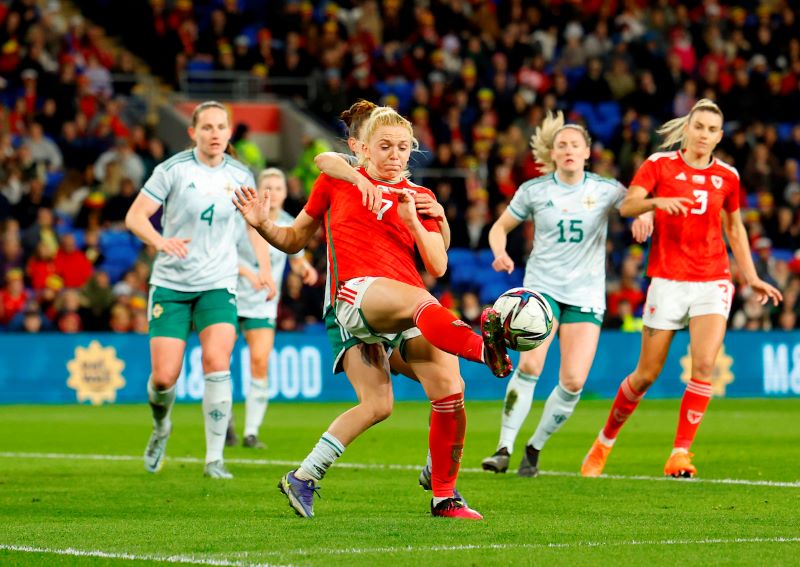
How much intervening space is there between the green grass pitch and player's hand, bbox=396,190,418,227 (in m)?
1.50

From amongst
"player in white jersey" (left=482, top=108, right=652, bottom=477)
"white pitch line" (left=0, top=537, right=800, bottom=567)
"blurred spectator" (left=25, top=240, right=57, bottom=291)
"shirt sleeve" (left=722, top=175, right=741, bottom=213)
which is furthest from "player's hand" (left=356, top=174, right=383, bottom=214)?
"blurred spectator" (left=25, top=240, right=57, bottom=291)

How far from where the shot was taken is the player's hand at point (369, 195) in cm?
716

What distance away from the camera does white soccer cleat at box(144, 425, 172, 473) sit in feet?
33.7

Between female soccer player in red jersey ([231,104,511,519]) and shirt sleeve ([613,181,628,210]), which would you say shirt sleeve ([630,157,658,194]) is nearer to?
shirt sleeve ([613,181,628,210])

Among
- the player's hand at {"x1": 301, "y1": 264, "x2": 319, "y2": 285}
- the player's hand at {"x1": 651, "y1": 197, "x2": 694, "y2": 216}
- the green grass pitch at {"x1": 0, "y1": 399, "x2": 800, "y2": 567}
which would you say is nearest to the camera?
the green grass pitch at {"x1": 0, "y1": 399, "x2": 800, "y2": 567}

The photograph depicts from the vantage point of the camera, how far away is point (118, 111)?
23.9m

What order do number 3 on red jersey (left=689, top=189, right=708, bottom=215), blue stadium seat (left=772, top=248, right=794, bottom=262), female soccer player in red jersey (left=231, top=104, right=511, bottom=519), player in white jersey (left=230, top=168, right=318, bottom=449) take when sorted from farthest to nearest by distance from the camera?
blue stadium seat (left=772, top=248, right=794, bottom=262)
player in white jersey (left=230, top=168, right=318, bottom=449)
number 3 on red jersey (left=689, top=189, right=708, bottom=215)
female soccer player in red jersey (left=231, top=104, right=511, bottom=519)

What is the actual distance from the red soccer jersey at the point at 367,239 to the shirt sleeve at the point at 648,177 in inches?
125

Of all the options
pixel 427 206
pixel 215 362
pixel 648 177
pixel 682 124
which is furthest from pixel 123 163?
pixel 427 206

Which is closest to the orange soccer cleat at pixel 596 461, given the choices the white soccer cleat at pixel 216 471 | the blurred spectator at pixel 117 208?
the white soccer cleat at pixel 216 471

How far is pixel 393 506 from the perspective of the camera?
8.20 m

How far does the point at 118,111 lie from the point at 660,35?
1204cm

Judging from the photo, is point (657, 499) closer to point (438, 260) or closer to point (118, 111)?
point (438, 260)

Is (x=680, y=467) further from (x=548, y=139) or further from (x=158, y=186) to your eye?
(x=158, y=186)
